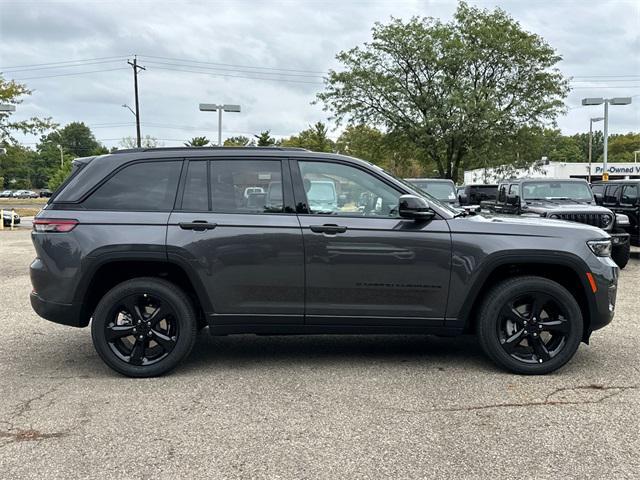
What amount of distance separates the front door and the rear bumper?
6.23ft

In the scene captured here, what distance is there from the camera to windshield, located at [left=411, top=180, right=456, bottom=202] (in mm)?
13617

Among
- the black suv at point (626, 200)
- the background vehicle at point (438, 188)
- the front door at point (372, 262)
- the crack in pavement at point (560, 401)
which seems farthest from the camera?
the background vehicle at point (438, 188)

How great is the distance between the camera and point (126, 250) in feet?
14.8

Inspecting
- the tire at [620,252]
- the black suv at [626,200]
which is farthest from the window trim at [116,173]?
the black suv at [626,200]

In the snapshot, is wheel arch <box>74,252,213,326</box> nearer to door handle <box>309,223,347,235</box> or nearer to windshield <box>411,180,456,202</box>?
door handle <box>309,223,347,235</box>

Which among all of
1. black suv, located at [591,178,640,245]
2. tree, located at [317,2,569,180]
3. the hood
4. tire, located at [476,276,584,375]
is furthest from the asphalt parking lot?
tree, located at [317,2,569,180]

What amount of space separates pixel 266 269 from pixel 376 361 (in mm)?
1349

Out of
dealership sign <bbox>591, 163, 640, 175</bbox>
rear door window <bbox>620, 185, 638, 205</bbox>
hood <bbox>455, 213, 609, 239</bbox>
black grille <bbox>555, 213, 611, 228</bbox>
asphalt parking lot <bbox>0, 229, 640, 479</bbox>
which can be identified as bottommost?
asphalt parking lot <bbox>0, 229, 640, 479</bbox>

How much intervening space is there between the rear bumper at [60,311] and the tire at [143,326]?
7.3 inches

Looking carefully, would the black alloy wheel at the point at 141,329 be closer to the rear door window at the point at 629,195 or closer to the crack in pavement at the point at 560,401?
the crack in pavement at the point at 560,401

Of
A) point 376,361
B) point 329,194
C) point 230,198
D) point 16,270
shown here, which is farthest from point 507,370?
point 16,270

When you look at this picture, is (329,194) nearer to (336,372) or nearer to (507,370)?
(336,372)

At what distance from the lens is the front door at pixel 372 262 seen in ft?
14.8

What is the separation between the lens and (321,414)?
3.85 m
